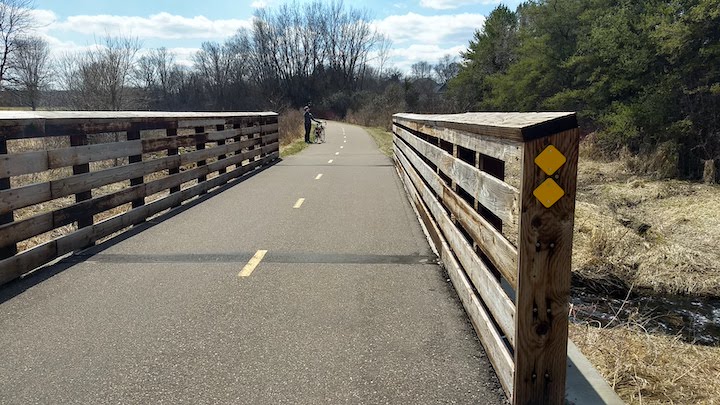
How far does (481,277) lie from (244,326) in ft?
6.13

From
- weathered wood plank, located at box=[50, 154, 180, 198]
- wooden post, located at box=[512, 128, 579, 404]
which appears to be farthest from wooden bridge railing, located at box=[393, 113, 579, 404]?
weathered wood plank, located at box=[50, 154, 180, 198]

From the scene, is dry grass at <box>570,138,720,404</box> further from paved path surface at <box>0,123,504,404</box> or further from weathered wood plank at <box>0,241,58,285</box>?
weathered wood plank at <box>0,241,58,285</box>

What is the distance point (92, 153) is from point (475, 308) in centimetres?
535

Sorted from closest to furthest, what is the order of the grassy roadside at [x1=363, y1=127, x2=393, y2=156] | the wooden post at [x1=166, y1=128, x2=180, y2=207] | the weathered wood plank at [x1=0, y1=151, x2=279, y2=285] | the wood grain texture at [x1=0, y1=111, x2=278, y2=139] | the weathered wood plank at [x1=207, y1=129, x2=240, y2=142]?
the weathered wood plank at [x1=0, y1=151, x2=279, y2=285]
the wood grain texture at [x1=0, y1=111, x2=278, y2=139]
the wooden post at [x1=166, y1=128, x2=180, y2=207]
the weathered wood plank at [x1=207, y1=129, x2=240, y2=142]
the grassy roadside at [x1=363, y1=127, x2=393, y2=156]

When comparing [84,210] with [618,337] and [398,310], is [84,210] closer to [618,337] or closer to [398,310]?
[398,310]

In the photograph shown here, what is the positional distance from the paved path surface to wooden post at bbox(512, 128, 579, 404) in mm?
380

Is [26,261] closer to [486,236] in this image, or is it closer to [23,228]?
[23,228]

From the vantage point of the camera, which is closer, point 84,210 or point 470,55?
point 84,210

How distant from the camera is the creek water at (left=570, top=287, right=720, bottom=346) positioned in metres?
6.66

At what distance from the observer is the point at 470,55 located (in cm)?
5231

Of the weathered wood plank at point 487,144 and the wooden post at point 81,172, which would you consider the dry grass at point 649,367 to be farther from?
the wooden post at point 81,172

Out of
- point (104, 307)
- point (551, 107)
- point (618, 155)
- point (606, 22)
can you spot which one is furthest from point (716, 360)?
point (551, 107)

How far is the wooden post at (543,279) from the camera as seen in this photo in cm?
286

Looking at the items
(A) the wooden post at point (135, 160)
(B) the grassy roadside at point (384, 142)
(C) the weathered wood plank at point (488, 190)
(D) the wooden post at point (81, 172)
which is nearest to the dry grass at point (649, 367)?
(C) the weathered wood plank at point (488, 190)
